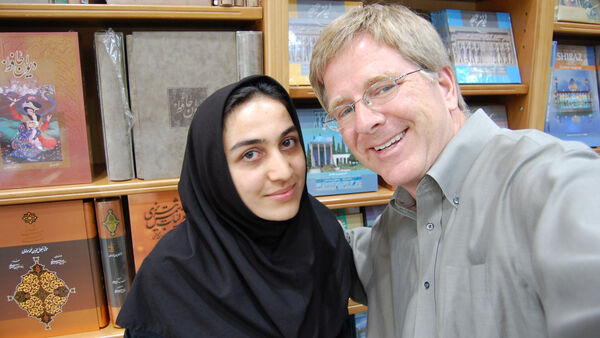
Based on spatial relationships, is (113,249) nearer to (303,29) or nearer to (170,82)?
(170,82)

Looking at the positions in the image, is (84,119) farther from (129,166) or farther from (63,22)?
(63,22)

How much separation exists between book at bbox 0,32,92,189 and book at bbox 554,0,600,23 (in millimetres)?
2050

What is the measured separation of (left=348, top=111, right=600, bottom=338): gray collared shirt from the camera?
0.57 metres

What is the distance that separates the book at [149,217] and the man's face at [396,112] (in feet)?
2.70

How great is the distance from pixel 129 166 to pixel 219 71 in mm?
485

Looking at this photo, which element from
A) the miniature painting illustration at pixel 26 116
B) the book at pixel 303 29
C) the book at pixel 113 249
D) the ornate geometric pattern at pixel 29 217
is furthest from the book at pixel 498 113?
the ornate geometric pattern at pixel 29 217

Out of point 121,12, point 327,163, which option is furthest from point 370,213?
point 121,12

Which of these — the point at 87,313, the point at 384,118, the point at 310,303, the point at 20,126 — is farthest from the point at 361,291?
the point at 20,126

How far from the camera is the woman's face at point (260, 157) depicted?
0.99 metres

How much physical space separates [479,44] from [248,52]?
1.10m

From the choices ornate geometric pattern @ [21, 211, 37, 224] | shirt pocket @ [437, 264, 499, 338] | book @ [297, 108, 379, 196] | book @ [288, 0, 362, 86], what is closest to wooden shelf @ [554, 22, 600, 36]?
book @ [288, 0, 362, 86]

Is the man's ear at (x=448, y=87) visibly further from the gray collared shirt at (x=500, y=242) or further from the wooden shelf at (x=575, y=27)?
the wooden shelf at (x=575, y=27)

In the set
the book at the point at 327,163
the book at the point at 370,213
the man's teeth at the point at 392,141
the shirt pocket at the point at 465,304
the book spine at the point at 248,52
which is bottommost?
the book at the point at 370,213

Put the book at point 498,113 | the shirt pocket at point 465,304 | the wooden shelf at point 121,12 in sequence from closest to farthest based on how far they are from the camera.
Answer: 1. the shirt pocket at point 465,304
2. the wooden shelf at point 121,12
3. the book at point 498,113
